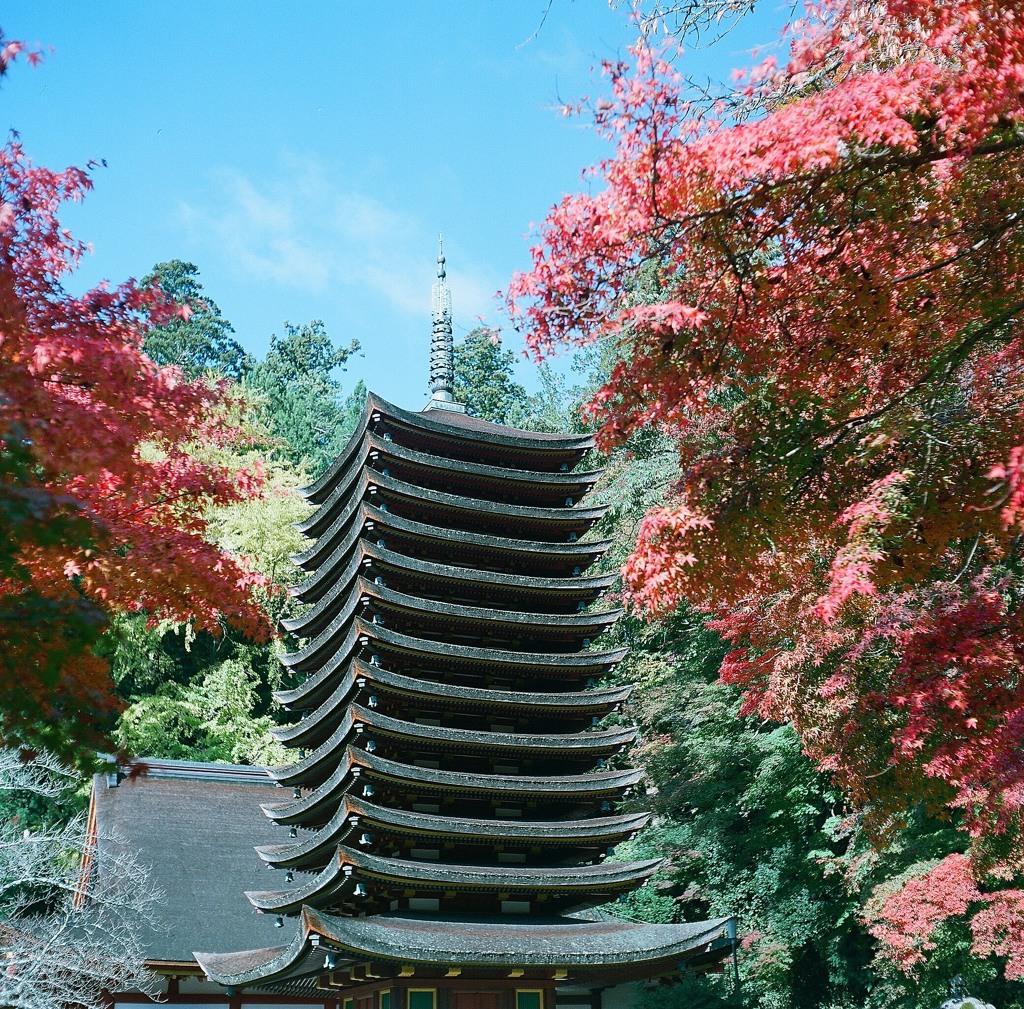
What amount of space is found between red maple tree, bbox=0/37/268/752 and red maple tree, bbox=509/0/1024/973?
299 centimetres

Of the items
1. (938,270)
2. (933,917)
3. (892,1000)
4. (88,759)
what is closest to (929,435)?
(938,270)

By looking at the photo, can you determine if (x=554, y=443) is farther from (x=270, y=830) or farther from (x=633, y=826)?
(x=270, y=830)

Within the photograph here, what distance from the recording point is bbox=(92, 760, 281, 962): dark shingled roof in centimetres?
1645

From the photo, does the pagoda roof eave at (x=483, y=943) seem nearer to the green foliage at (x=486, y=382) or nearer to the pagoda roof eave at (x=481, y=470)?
the pagoda roof eave at (x=481, y=470)

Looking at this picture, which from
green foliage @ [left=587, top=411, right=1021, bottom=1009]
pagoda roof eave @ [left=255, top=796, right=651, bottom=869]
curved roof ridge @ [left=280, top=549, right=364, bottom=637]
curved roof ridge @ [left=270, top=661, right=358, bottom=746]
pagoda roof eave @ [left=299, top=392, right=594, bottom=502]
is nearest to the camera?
pagoda roof eave @ [left=255, top=796, right=651, bottom=869]

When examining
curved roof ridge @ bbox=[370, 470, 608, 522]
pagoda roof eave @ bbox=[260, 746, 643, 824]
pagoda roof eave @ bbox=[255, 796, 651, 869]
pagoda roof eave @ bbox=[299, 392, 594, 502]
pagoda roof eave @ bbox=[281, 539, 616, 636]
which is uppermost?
pagoda roof eave @ bbox=[299, 392, 594, 502]

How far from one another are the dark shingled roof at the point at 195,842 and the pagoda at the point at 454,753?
0.70 meters

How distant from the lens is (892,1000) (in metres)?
19.4

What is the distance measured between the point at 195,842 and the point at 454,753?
6550 mm

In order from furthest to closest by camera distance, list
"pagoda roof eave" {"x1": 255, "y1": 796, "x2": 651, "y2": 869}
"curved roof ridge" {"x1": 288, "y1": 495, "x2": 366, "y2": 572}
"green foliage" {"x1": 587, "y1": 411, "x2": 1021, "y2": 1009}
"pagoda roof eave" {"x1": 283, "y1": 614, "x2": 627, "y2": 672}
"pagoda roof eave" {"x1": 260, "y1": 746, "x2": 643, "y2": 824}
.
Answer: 1. "green foliage" {"x1": 587, "y1": 411, "x2": 1021, "y2": 1009}
2. "curved roof ridge" {"x1": 288, "y1": 495, "x2": 366, "y2": 572}
3. "pagoda roof eave" {"x1": 283, "y1": 614, "x2": 627, "y2": 672}
4. "pagoda roof eave" {"x1": 260, "y1": 746, "x2": 643, "y2": 824}
5. "pagoda roof eave" {"x1": 255, "y1": 796, "x2": 651, "y2": 869}

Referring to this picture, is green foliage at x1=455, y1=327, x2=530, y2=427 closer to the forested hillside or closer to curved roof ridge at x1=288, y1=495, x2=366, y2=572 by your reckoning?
curved roof ridge at x1=288, y1=495, x2=366, y2=572

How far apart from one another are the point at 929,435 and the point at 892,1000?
16230 millimetres

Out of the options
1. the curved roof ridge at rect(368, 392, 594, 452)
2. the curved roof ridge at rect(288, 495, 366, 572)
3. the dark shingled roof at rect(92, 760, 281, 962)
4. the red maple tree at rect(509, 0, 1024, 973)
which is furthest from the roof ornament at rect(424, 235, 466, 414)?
the red maple tree at rect(509, 0, 1024, 973)

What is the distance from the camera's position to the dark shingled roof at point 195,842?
54.0ft
